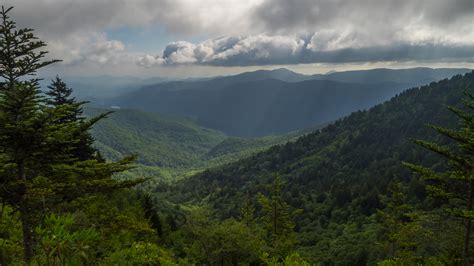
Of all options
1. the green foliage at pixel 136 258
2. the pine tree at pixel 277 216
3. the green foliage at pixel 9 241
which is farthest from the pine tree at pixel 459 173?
the pine tree at pixel 277 216

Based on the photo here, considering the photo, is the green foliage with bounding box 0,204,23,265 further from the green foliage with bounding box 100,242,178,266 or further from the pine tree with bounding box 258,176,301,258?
the pine tree with bounding box 258,176,301,258

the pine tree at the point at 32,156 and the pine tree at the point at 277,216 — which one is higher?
the pine tree at the point at 32,156

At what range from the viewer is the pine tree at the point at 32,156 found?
39.6 ft

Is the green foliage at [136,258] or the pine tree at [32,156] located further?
the pine tree at [32,156]

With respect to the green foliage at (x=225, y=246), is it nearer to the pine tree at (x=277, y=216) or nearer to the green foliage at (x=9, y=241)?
the pine tree at (x=277, y=216)

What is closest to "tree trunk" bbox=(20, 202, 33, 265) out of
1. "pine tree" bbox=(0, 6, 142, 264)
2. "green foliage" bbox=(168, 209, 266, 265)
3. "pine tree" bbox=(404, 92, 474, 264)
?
"pine tree" bbox=(0, 6, 142, 264)

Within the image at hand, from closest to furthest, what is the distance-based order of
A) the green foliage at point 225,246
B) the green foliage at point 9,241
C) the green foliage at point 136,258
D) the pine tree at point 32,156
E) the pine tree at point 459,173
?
the green foliage at point 136,258 → the green foliage at point 9,241 → the pine tree at point 32,156 → the pine tree at point 459,173 → the green foliage at point 225,246

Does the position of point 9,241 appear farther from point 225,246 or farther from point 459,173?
point 225,246

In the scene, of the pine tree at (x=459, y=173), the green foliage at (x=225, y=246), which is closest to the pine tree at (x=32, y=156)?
the pine tree at (x=459, y=173)

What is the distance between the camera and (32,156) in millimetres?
12984

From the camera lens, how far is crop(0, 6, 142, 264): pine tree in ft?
39.6

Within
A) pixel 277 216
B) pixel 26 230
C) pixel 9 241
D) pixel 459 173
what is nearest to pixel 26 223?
pixel 26 230

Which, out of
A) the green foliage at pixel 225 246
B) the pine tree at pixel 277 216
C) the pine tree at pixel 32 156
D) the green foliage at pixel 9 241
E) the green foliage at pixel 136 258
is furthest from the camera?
the pine tree at pixel 277 216

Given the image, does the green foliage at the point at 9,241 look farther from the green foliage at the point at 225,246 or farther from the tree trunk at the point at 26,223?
the green foliage at the point at 225,246
